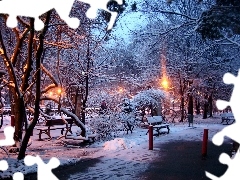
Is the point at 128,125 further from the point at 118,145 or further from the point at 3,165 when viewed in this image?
the point at 3,165

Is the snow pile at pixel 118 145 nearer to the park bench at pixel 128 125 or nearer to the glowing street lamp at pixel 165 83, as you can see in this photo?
the park bench at pixel 128 125

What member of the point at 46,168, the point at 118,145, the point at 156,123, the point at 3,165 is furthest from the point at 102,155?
the point at 156,123

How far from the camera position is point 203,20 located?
719cm

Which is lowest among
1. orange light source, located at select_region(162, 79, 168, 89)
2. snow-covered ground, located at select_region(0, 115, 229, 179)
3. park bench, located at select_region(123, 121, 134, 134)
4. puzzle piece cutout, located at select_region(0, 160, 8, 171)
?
snow-covered ground, located at select_region(0, 115, 229, 179)

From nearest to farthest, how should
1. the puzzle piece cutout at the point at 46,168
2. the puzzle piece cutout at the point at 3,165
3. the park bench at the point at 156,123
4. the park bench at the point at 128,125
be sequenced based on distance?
the puzzle piece cutout at the point at 46,168 → the puzzle piece cutout at the point at 3,165 → the park bench at the point at 156,123 → the park bench at the point at 128,125

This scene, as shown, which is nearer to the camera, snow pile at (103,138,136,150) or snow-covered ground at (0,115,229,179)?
snow-covered ground at (0,115,229,179)

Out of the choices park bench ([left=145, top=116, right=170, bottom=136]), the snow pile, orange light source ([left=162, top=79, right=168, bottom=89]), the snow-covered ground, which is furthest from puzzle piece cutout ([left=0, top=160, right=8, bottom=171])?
orange light source ([left=162, top=79, right=168, bottom=89])

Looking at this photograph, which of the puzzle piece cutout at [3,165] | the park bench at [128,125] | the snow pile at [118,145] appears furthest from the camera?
the park bench at [128,125]

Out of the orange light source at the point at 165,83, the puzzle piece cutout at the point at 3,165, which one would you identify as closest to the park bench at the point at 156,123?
the puzzle piece cutout at the point at 3,165

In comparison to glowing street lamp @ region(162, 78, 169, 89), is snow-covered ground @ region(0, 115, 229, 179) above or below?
below

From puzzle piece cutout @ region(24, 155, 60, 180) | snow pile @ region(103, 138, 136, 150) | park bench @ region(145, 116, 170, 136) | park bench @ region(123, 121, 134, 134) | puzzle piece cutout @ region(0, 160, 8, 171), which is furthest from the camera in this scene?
park bench @ region(123, 121, 134, 134)

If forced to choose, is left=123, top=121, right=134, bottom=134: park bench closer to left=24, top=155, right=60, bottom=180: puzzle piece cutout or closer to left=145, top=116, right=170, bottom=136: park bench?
left=145, top=116, right=170, bottom=136: park bench

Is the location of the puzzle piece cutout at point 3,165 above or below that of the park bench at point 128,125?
below

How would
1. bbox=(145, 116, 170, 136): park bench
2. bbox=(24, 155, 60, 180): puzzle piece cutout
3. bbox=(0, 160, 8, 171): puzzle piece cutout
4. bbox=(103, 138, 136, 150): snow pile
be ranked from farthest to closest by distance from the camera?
bbox=(145, 116, 170, 136): park bench < bbox=(103, 138, 136, 150): snow pile < bbox=(0, 160, 8, 171): puzzle piece cutout < bbox=(24, 155, 60, 180): puzzle piece cutout
